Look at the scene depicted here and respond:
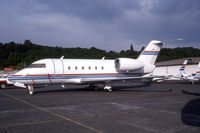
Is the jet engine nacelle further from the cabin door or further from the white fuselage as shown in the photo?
the cabin door

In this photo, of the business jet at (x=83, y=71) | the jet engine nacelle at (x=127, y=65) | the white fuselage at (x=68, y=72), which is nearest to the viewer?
the white fuselage at (x=68, y=72)

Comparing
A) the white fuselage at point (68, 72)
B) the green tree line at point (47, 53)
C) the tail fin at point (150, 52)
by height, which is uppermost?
the green tree line at point (47, 53)

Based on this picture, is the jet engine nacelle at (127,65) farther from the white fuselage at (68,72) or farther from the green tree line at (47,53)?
the green tree line at (47,53)

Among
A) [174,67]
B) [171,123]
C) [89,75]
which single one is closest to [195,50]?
[174,67]

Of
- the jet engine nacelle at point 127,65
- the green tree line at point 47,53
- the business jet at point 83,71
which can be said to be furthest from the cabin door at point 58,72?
the green tree line at point 47,53

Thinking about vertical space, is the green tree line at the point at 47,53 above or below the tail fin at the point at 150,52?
above

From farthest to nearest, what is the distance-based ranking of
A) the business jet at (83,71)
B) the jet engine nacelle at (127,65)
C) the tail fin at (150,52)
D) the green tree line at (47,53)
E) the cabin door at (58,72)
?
the green tree line at (47,53) → the tail fin at (150,52) → the jet engine nacelle at (127,65) → the cabin door at (58,72) → the business jet at (83,71)

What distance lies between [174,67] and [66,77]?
34.6 meters

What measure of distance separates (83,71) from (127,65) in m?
4.33

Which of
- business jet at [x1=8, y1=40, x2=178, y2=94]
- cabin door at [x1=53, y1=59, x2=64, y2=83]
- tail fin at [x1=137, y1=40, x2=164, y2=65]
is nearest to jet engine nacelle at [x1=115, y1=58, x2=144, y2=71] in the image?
business jet at [x1=8, y1=40, x2=178, y2=94]

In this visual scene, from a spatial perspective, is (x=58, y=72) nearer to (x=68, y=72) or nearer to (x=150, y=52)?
(x=68, y=72)

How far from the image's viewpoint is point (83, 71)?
17.6m

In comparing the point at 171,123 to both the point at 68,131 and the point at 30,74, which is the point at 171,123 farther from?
the point at 30,74

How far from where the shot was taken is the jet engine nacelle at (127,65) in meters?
18.4
